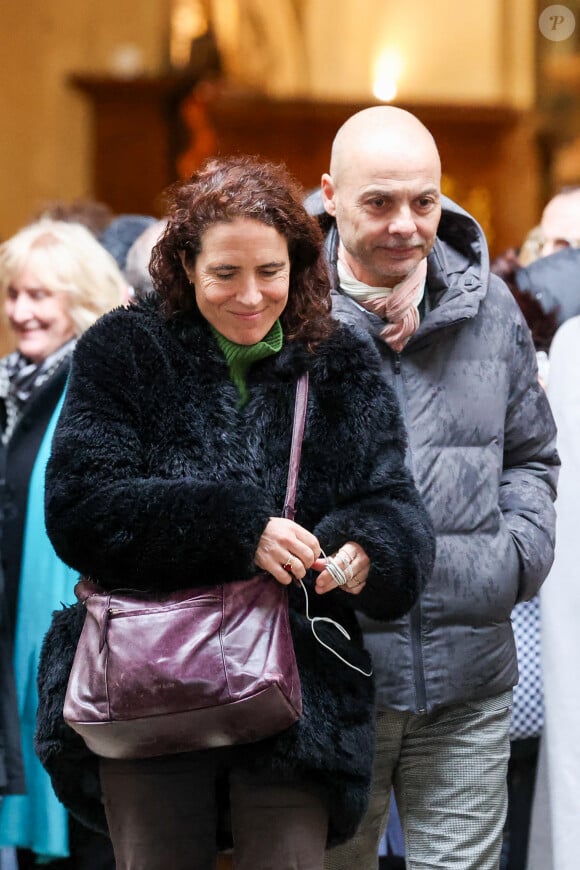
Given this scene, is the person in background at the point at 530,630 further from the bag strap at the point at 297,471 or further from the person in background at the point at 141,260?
the bag strap at the point at 297,471

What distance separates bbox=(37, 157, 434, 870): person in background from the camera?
212 cm

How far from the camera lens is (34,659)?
3.54 meters

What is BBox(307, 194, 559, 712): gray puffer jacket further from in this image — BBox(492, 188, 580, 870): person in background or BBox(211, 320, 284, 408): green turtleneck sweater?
BBox(492, 188, 580, 870): person in background

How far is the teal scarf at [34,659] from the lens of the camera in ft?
11.4

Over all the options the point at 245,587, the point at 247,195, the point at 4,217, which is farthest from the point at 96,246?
the point at 4,217

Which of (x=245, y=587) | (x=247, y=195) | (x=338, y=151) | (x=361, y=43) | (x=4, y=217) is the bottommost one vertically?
(x=245, y=587)

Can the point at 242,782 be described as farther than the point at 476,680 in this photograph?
No

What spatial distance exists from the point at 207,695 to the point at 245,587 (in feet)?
0.56

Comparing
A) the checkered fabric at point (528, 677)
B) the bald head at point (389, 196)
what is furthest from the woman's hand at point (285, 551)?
the checkered fabric at point (528, 677)

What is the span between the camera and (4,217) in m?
8.92

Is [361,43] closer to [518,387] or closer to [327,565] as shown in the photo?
[518,387]

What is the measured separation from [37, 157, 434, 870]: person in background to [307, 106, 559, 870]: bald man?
0.30 metres

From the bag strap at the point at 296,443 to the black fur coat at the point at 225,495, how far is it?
0.02 meters

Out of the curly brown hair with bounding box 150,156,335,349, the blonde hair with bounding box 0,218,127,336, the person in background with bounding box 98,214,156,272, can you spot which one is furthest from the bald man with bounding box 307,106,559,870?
the person in background with bounding box 98,214,156,272
